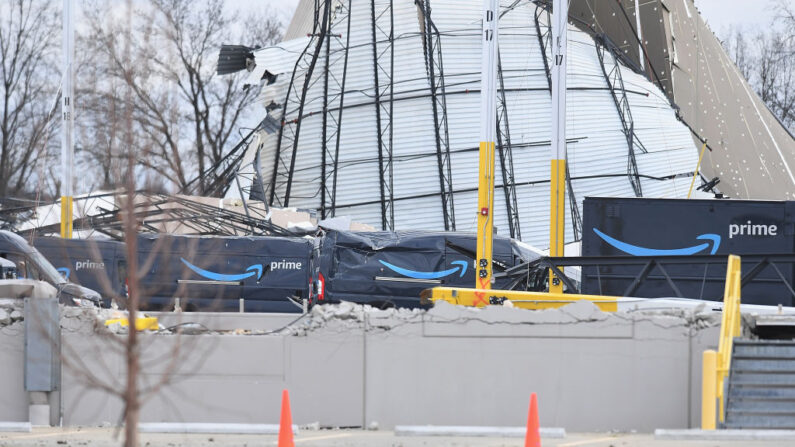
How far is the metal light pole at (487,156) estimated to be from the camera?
2364 cm

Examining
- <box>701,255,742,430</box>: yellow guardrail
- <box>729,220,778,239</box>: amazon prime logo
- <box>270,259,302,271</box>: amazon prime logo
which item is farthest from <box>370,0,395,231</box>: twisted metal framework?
<box>701,255,742,430</box>: yellow guardrail

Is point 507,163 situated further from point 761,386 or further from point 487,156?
point 761,386

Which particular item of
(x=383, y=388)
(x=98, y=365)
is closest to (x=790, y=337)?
(x=383, y=388)

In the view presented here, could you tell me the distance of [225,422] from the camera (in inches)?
624

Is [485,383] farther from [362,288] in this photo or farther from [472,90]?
[472,90]

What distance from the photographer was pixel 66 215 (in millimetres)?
30188

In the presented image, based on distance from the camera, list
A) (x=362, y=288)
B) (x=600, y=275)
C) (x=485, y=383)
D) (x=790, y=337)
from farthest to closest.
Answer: (x=362, y=288) → (x=600, y=275) → (x=790, y=337) → (x=485, y=383)

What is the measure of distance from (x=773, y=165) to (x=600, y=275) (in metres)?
26.9

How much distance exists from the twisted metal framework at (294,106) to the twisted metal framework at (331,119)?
1.72ft

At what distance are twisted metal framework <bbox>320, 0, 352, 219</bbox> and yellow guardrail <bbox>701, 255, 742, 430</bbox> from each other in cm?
3257

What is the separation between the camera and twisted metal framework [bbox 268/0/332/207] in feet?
154

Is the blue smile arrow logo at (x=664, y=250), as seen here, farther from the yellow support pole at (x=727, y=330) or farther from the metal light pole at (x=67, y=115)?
the metal light pole at (x=67, y=115)

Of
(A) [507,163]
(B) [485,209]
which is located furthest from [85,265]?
(A) [507,163]

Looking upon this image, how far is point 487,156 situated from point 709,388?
10983 millimetres
